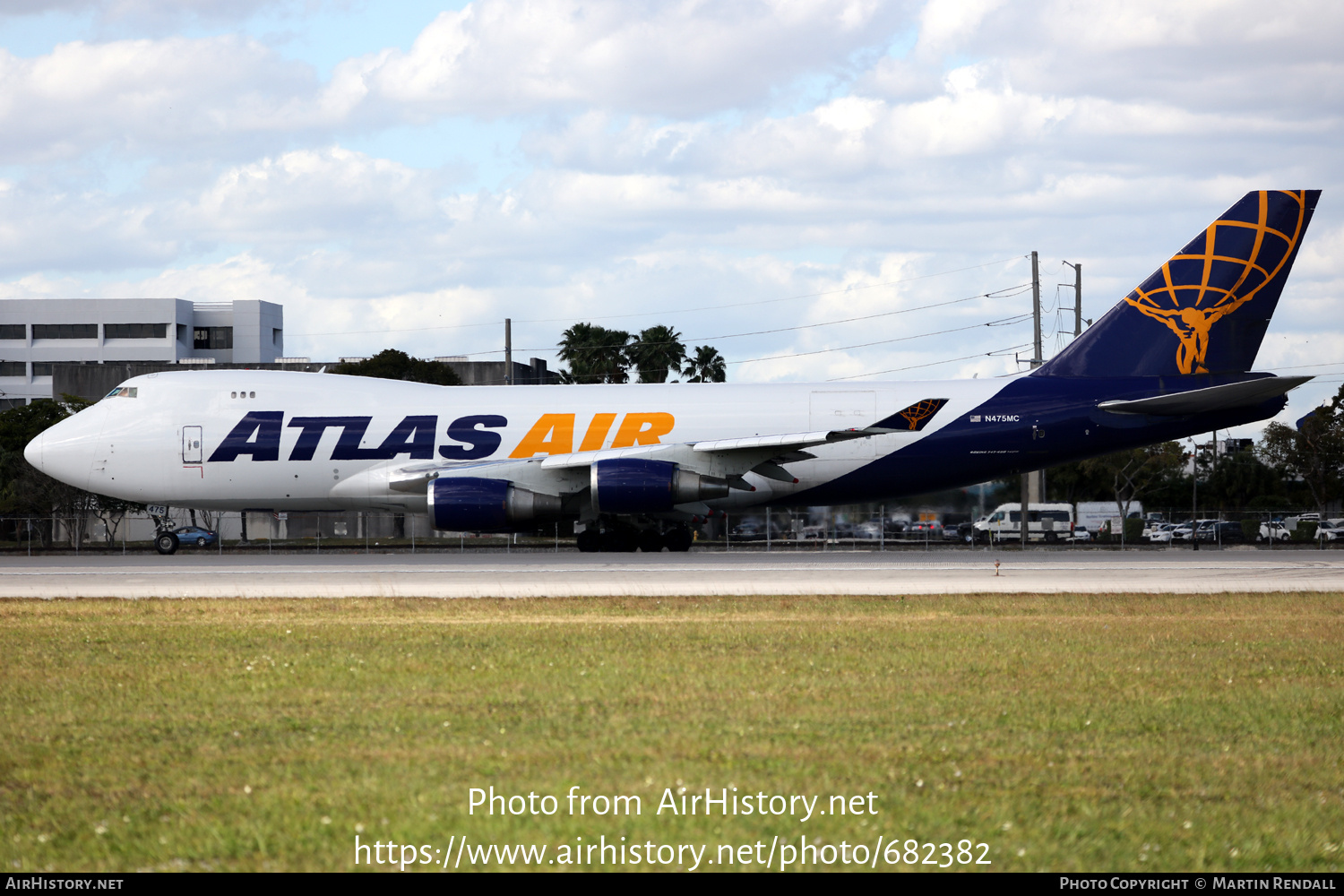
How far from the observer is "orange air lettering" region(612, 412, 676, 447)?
29.0 meters

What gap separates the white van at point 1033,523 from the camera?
4869cm

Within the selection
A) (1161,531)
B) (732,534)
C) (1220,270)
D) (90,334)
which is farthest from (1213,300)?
(90,334)

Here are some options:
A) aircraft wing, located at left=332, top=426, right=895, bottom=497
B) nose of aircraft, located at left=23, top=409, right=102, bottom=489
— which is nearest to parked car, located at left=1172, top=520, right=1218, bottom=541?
aircraft wing, located at left=332, top=426, right=895, bottom=497

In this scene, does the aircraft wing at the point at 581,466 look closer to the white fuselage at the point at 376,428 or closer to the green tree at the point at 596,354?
the white fuselage at the point at 376,428

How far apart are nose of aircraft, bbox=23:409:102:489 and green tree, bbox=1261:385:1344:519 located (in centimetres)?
5385

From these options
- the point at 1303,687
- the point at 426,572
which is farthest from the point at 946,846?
the point at 426,572

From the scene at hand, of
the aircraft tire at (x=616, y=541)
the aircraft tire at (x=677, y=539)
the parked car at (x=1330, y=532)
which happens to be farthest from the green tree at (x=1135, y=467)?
the aircraft tire at (x=616, y=541)

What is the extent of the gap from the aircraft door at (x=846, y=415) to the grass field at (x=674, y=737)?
16039 mm

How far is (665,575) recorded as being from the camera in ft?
67.4

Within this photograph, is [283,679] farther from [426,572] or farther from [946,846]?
[426,572]

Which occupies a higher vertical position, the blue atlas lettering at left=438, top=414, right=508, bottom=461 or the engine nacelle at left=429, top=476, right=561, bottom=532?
the blue atlas lettering at left=438, top=414, right=508, bottom=461

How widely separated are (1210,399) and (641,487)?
43.4 ft

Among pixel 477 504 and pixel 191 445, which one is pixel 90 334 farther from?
pixel 477 504

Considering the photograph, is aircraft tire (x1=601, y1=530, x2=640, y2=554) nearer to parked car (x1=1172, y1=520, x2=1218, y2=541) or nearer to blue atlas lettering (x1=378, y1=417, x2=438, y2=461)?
blue atlas lettering (x1=378, y1=417, x2=438, y2=461)
